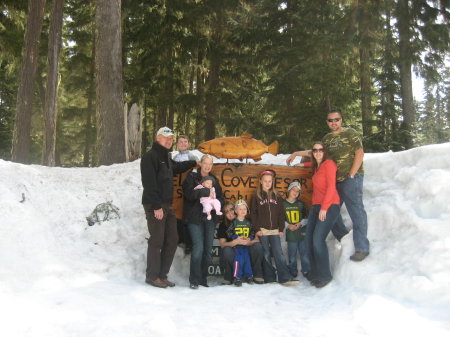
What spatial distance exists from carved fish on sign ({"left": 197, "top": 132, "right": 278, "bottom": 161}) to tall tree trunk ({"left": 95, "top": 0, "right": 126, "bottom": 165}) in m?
3.49

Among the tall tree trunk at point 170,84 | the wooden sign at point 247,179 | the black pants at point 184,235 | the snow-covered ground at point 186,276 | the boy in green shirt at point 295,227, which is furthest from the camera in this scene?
the tall tree trunk at point 170,84

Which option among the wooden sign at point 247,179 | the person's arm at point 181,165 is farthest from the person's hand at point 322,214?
the person's arm at point 181,165

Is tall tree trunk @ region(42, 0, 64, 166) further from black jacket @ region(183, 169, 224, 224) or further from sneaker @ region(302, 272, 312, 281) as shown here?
sneaker @ region(302, 272, 312, 281)

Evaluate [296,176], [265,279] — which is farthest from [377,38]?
[265,279]

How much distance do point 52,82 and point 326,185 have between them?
33.3 ft

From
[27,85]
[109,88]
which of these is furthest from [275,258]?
[27,85]

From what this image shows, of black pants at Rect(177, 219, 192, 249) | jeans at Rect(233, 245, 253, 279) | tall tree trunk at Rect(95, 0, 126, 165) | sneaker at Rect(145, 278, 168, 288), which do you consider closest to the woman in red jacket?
jeans at Rect(233, 245, 253, 279)

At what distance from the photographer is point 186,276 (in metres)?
6.20

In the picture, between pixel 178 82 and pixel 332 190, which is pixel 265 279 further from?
pixel 178 82

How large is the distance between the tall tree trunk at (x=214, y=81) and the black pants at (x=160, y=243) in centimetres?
951

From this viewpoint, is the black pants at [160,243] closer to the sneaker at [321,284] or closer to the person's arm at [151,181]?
the person's arm at [151,181]

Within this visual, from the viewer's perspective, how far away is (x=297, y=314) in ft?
14.5

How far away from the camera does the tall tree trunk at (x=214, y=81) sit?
15359 mm

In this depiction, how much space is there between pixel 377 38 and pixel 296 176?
31.1 feet
